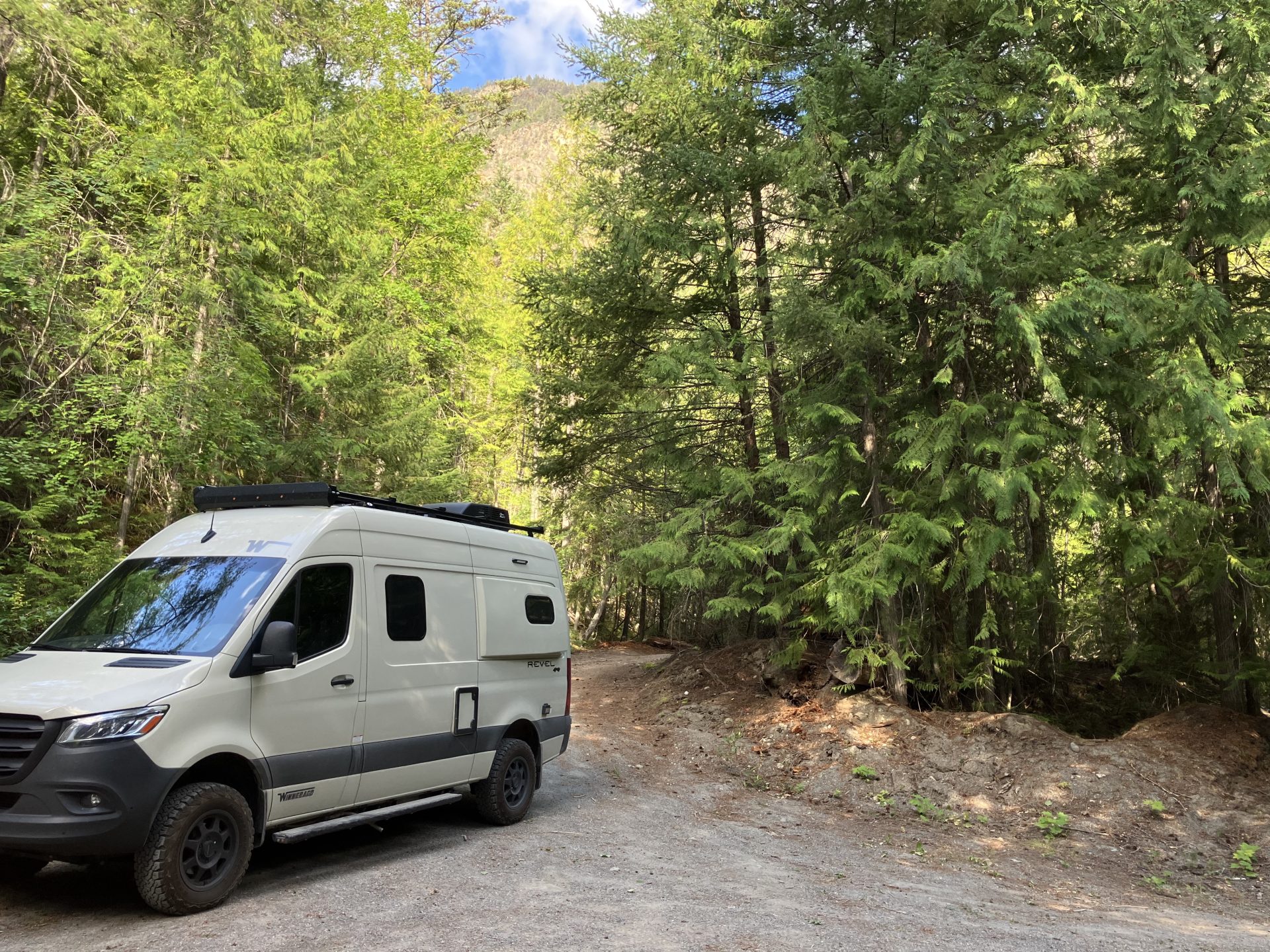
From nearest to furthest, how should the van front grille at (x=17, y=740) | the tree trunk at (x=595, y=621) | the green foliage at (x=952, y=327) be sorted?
the van front grille at (x=17, y=740)
the green foliage at (x=952, y=327)
the tree trunk at (x=595, y=621)

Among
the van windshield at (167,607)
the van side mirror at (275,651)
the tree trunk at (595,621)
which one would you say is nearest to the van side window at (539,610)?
the van windshield at (167,607)

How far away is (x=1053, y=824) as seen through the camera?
29.5 feet

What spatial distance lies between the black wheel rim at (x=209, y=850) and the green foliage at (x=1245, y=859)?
28.7 ft

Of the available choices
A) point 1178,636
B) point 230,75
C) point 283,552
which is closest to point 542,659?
point 283,552

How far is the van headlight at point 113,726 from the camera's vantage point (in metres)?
4.57

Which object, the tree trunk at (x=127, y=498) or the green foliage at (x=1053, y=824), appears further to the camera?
the tree trunk at (x=127, y=498)

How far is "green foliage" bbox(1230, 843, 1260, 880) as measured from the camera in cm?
786

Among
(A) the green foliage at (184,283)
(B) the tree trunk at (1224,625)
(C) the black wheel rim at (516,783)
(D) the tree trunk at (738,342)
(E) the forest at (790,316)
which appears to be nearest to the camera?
(C) the black wheel rim at (516,783)

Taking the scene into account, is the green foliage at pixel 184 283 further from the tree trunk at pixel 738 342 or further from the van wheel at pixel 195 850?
the van wheel at pixel 195 850

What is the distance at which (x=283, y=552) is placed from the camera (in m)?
5.83

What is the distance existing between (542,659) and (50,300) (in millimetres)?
7796

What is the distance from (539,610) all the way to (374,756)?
2.70 m

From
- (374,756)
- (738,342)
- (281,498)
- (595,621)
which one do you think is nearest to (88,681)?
(281,498)

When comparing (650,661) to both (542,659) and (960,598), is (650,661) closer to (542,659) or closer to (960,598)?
(960,598)
